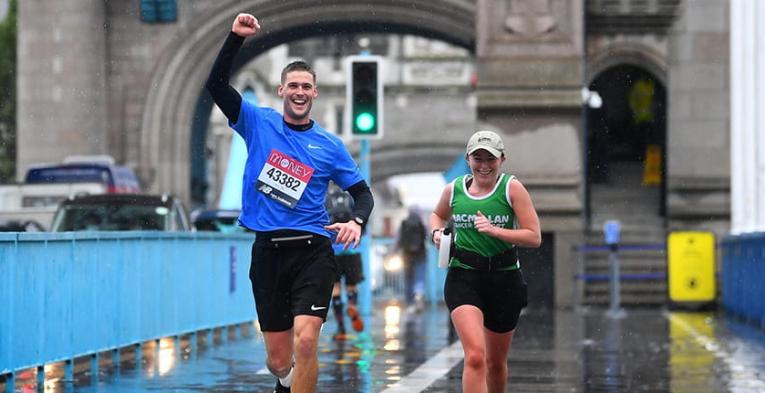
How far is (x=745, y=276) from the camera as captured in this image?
922 inches

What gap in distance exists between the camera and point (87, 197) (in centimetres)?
2195

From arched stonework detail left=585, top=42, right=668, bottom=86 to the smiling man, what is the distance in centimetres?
2371

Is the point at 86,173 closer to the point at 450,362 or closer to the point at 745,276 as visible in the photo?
the point at 745,276

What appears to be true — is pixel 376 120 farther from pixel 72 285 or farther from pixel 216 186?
pixel 216 186

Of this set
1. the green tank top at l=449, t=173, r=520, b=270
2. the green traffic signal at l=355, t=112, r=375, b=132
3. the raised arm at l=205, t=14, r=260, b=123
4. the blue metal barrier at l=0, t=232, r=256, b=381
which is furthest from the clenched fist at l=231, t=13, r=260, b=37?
the green traffic signal at l=355, t=112, r=375, b=132

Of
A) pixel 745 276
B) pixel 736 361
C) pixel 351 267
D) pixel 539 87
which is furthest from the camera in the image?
pixel 539 87

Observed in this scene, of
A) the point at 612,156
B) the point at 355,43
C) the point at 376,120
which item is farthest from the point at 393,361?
the point at 355,43

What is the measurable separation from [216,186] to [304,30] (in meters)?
36.2

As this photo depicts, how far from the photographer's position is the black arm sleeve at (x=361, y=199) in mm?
9867

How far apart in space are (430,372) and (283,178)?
218 inches

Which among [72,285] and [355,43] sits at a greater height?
[355,43]

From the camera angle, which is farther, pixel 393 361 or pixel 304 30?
pixel 304 30

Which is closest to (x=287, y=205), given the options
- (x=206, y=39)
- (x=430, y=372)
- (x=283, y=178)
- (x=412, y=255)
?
(x=283, y=178)

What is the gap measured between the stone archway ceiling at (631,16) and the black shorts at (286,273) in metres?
23.1
